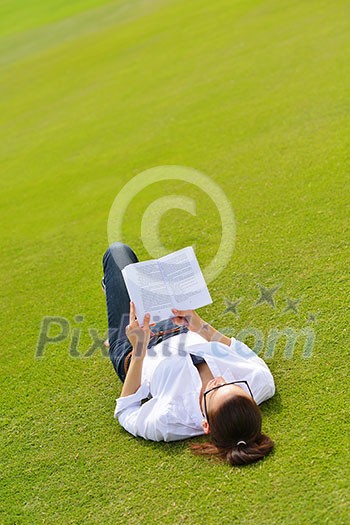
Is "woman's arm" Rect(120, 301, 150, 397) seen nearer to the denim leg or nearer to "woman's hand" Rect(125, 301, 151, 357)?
"woman's hand" Rect(125, 301, 151, 357)

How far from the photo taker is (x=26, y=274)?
636cm

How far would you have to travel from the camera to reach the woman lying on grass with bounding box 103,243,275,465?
3.31m

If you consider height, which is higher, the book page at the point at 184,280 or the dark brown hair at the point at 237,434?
the book page at the point at 184,280

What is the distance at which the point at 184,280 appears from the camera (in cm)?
398

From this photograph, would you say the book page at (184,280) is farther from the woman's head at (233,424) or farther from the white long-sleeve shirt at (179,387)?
the woman's head at (233,424)

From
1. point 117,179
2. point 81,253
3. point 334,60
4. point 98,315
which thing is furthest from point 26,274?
point 334,60

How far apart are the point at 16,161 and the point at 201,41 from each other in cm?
499

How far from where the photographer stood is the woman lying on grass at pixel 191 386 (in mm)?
3312

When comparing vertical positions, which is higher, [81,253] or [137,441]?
[137,441]

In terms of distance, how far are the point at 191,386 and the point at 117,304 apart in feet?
3.15

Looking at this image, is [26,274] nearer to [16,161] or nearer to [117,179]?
[117,179]

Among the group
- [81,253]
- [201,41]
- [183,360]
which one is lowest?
[201,41]

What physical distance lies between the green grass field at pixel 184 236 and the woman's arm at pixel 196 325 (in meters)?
0.42

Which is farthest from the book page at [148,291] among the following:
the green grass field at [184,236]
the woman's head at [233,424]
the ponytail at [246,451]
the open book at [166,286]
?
the ponytail at [246,451]
